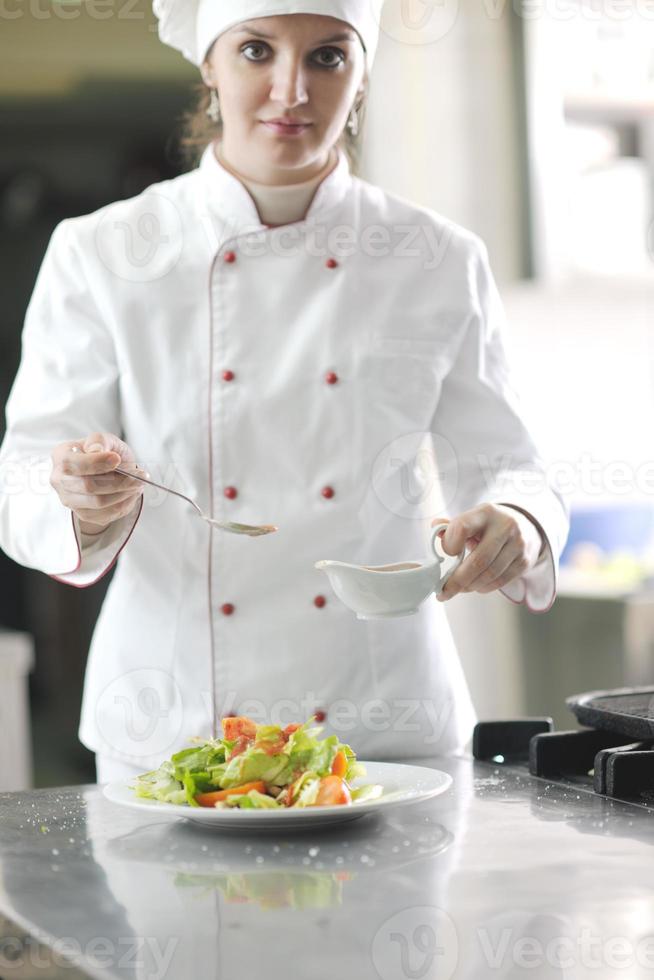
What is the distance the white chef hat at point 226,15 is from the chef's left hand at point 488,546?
0.62 metres

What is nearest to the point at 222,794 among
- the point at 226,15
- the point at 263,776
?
the point at 263,776

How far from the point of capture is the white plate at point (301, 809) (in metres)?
1.04

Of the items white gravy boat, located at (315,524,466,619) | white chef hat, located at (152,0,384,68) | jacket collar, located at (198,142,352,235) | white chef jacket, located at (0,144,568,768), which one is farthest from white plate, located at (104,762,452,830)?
white chef hat, located at (152,0,384,68)

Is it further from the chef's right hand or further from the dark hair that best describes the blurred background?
the chef's right hand

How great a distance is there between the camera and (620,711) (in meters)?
1.31

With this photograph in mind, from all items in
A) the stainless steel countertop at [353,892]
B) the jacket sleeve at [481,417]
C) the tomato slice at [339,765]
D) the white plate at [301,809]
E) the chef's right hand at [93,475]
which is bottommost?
the stainless steel countertop at [353,892]

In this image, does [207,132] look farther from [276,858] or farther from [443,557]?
[276,858]

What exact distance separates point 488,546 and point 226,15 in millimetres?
712

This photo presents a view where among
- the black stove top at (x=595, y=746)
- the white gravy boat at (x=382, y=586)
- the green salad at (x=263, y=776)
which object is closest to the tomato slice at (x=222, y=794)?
the green salad at (x=263, y=776)

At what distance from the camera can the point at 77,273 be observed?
1.61m

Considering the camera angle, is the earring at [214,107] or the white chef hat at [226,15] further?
the earring at [214,107]

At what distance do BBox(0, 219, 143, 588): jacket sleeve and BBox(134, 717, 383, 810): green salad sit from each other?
0.37m

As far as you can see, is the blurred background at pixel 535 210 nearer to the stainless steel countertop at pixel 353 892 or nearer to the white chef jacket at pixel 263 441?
the white chef jacket at pixel 263 441

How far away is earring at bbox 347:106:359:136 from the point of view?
1708 millimetres
